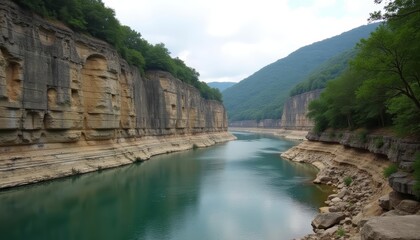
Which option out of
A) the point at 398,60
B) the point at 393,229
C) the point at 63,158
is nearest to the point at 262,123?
the point at 63,158

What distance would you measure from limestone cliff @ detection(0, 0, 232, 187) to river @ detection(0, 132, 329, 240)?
347 cm

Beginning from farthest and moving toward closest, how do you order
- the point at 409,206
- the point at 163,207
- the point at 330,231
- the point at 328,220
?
1. the point at 163,207
2. the point at 328,220
3. the point at 330,231
4. the point at 409,206

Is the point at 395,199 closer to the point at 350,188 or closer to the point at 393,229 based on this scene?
the point at 393,229

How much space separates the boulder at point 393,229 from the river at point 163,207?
21.3ft

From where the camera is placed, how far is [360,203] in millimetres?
17562

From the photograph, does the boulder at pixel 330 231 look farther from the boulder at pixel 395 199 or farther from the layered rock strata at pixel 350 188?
the boulder at pixel 395 199

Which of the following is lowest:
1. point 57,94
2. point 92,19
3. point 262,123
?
point 262,123

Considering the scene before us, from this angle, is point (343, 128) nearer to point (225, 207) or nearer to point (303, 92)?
point (225, 207)

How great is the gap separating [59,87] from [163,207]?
1486cm

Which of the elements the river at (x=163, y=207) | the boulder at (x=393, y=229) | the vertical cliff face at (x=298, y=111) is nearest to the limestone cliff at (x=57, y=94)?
the river at (x=163, y=207)

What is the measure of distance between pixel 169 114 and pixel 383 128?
37367 mm

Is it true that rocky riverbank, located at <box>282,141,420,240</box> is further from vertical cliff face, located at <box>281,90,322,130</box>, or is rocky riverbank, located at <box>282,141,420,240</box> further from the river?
vertical cliff face, located at <box>281,90,322,130</box>

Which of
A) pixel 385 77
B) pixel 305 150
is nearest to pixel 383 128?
pixel 385 77

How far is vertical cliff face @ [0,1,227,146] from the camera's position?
24.5 m
